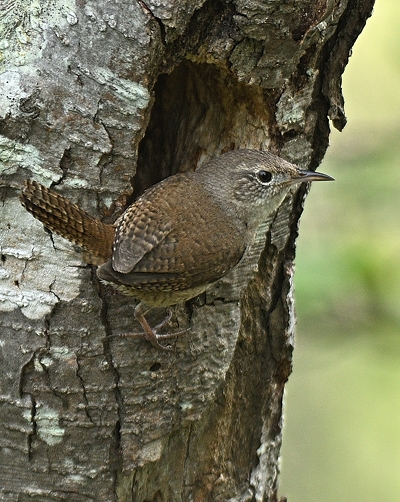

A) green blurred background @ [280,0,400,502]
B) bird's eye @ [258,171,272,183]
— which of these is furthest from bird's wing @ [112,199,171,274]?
green blurred background @ [280,0,400,502]

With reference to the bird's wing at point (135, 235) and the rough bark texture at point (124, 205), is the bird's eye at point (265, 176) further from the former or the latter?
the bird's wing at point (135, 235)

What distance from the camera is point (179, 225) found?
2.96 meters

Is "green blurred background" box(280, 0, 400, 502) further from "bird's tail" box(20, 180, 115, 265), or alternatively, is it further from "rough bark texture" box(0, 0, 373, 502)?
"bird's tail" box(20, 180, 115, 265)

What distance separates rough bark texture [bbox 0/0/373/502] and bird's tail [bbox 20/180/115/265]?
3.4 inches

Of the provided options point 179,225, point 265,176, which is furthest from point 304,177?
point 179,225

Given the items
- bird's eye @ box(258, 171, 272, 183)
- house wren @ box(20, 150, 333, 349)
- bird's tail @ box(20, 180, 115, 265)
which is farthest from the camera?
bird's eye @ box(258, 171, 272, 183)

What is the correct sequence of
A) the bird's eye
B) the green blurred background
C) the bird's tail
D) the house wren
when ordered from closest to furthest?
the bird's tail < the house wren < the bird's eye < the green blurred background

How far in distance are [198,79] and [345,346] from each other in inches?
57.2

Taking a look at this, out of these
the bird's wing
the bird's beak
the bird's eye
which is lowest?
the bird's wing

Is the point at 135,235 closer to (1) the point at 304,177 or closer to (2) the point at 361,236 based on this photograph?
(1) the point at 304,177

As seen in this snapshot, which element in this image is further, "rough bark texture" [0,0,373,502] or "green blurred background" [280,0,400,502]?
"green blurred background" [280,0,400,502]

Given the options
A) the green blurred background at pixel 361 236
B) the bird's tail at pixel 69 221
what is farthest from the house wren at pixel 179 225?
the green blurred background at pixel 361 236

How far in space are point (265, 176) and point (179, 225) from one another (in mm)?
452

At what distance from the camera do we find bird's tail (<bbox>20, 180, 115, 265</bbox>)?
259 centimetres
